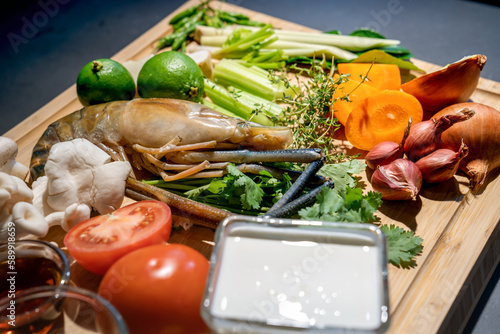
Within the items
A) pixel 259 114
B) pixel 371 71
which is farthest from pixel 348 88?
pixel 259 114

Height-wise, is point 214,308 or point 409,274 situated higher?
point 214,308

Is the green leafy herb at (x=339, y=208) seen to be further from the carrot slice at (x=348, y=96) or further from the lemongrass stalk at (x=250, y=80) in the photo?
the lemongrass stalk at (x=250, y=80)

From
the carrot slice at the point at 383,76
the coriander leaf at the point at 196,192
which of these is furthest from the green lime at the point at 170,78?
the carrot slice at the point at 383,76

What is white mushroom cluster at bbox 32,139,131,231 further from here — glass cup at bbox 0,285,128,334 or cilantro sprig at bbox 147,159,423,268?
glass cup at bbox 0,285,128,334

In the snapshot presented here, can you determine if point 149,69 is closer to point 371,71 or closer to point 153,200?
point 153,200

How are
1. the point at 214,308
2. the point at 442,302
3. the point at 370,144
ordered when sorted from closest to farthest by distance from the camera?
1. the point at 214,308
2. the point at 442,302
3. the point at 370,144

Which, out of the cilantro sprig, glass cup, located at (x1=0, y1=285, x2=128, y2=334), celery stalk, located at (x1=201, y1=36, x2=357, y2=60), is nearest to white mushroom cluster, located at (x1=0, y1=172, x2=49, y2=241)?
glass cup, located at (x1=0, y1=285, x2=128, y2=334)
